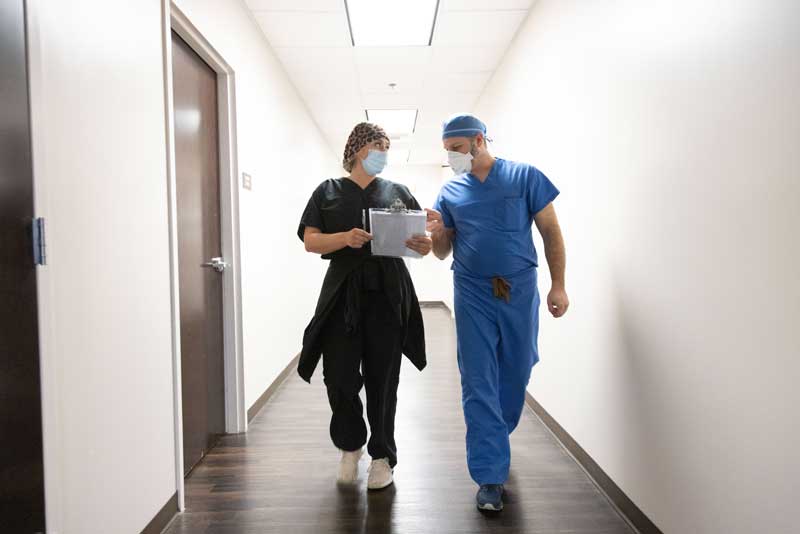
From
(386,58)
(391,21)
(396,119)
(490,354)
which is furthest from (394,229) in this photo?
(396,119)

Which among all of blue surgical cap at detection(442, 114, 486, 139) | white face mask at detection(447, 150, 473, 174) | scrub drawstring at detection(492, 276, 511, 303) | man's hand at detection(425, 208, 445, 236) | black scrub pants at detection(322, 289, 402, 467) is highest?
blue surgical cap at detection(442, 114, 486, 139)

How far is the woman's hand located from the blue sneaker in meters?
0.78

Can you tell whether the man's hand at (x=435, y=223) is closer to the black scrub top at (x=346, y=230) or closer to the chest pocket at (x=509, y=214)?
the black scrub top at (x=346, y=230)

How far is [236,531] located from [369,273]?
881 millimetres

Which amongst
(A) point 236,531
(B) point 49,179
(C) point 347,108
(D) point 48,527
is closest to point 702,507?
(A) point 236,531

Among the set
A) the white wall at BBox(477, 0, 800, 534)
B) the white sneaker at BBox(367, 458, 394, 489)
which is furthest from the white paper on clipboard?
the white sneaker at BBox(367, 458, 394, 489)

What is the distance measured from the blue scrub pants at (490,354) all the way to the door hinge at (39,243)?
46.8 inches

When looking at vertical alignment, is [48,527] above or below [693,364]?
below

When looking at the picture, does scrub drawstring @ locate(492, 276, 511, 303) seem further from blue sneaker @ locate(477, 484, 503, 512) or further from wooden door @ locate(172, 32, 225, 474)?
wooden door @ locate(172, 32, 225, 474)

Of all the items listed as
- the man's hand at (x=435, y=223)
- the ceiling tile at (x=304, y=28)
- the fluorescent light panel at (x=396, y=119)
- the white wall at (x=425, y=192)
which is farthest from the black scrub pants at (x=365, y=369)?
the white wall at (x=425, y=192)

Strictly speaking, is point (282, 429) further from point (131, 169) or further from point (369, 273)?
point (131, 169)

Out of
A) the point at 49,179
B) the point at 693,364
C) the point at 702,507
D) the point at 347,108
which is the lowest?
the point at 702,507

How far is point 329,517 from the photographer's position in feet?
5.71

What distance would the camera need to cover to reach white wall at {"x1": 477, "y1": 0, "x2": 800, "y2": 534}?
41.1 inches
